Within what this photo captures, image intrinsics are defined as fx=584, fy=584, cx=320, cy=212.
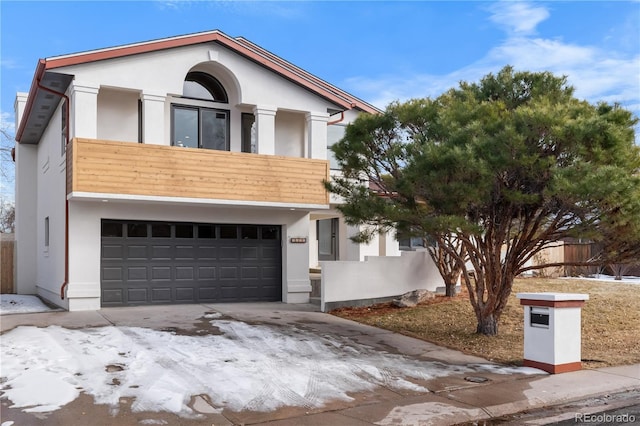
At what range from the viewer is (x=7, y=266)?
1953 centimetres

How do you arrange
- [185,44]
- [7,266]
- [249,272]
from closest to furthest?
[185,44] < [249,272] < [7,266]

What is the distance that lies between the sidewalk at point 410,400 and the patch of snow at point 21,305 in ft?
7.41

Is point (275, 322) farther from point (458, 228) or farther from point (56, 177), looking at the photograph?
point (56, 177)

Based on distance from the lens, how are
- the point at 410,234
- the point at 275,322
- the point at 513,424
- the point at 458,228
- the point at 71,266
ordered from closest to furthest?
1. the point at 513,424
2. the point at 458,228
3. the point at 410,234
4. the point at 275,322
5. the point at 71,266

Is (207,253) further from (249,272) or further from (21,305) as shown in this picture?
(21,305)

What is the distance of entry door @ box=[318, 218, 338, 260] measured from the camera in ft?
76.7

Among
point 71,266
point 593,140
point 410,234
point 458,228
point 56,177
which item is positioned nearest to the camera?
point 593,140

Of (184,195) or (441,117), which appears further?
(184,195)

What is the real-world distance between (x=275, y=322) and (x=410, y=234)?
3.58 metres

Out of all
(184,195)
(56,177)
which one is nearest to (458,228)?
(184,195)

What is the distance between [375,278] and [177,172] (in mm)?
5751

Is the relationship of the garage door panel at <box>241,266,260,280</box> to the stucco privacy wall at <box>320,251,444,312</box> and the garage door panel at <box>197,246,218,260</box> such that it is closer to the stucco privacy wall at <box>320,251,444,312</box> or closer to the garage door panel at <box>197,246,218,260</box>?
the garage door panel at <box>197,246,218,260</box>

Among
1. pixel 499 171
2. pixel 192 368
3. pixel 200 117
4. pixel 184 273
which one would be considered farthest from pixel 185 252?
pixel 499 171

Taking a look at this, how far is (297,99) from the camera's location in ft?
53.4
